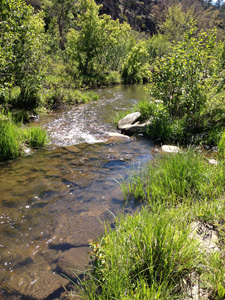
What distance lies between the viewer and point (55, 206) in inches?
157

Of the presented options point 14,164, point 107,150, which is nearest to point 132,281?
point 14,164

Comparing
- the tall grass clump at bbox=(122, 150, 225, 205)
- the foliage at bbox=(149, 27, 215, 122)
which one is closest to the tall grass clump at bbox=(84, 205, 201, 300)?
the tall grass clump at bbox=(122, 150, 225, 205)

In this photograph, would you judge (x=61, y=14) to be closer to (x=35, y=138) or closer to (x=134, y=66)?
(x=134, y=66)

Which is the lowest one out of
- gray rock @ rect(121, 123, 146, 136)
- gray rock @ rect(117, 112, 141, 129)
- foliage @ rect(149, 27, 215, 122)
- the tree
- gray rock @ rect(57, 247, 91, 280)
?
gray rock @ rect(57, 247, 91, 280)

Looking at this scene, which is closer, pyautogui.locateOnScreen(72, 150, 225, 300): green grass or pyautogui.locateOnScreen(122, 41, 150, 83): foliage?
pyautogui.locateOnScreen(72, 150, 225, 300): green grass

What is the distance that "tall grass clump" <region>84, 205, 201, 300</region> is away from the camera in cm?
199

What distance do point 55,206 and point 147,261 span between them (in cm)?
229

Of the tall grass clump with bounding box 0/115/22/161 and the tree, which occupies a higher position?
the tree

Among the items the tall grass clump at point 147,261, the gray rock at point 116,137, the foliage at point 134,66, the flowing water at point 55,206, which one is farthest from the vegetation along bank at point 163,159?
the foliage at point 134,66

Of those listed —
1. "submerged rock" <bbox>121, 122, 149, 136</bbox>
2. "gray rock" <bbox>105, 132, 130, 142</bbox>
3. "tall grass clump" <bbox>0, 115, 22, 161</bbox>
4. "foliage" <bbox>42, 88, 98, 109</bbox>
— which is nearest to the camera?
"tall grass clump" <bbox>0, 115, 22, 161</bbox>

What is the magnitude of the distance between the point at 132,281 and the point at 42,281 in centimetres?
112

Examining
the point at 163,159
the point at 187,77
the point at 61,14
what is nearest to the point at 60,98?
the point at 187,77

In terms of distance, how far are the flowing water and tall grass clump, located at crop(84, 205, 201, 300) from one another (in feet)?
2.31

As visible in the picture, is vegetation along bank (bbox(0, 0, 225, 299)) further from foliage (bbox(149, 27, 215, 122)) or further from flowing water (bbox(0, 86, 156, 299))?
flowing water (bbox(0, 86, 156, 299))
